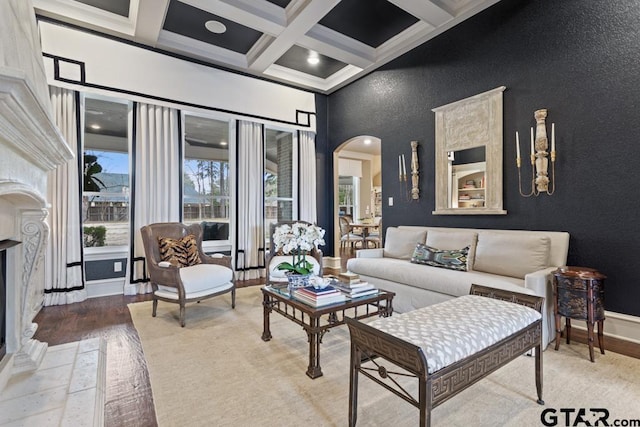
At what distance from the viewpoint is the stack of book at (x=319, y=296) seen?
2.15 metres

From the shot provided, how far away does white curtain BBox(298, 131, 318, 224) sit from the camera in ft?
17.8

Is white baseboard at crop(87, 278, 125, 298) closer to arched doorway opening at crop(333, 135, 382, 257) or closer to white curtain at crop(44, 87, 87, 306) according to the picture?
white curtain at crop(44, 87, 87, 306)

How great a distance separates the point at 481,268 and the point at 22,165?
3.73 meters

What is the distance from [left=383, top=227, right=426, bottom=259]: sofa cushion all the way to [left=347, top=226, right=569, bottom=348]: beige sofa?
A: 0.04 metres

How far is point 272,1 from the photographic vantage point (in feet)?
11.2

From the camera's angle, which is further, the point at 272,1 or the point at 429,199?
the point at 429,199

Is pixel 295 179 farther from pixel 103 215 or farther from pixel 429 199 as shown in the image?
pixel 103 215

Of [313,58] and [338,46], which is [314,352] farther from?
[313,58]

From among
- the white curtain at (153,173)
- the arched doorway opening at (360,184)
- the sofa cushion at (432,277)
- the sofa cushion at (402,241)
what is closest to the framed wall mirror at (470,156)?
the sofa cushion at (402,241)

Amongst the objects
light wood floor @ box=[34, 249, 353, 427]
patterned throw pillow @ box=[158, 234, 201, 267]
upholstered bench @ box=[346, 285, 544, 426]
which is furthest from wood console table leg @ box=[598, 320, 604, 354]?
patterned throw pillow @ box=[158, 234, 201, 267]

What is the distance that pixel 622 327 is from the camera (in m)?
2.51

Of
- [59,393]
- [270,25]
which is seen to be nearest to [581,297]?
[59,393]

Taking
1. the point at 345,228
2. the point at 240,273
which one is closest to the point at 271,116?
the point at 240,273

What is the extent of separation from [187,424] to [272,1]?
13.0 ft
